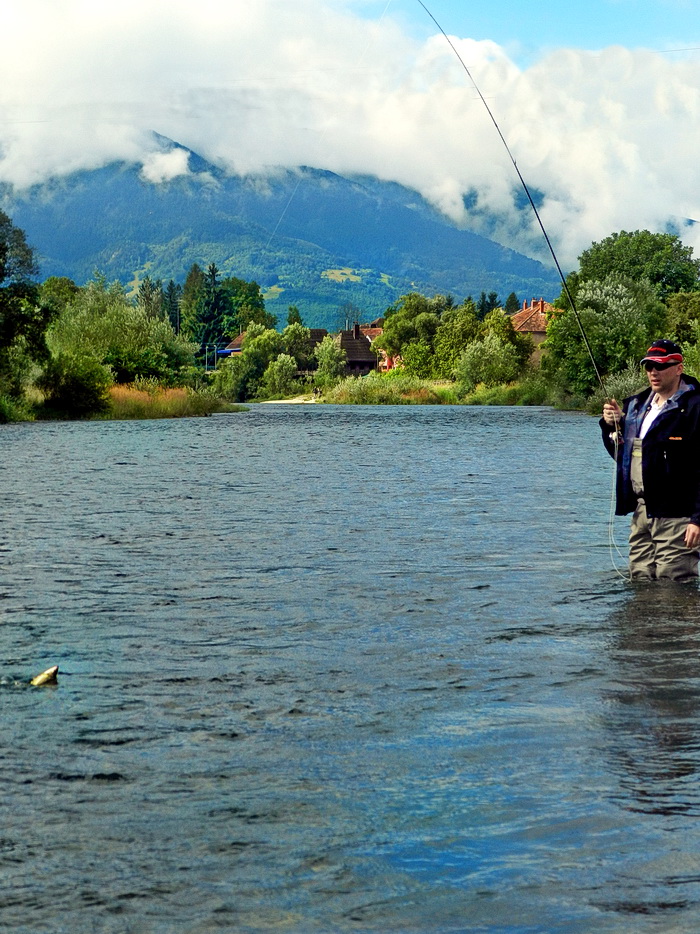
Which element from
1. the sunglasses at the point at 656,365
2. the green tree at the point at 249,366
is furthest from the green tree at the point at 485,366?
the sunglasses at the point at 656,365

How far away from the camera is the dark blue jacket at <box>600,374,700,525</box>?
10312 millimetres

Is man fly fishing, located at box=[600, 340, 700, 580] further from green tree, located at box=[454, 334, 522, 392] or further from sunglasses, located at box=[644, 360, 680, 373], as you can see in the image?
green tree, located at box=[454, 334, 522, 392]

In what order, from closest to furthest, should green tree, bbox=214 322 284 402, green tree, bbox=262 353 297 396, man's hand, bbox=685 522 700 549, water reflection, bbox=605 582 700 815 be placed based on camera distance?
water reflection, bbox=605 582 700 815, man's hand, bbox=685 522 700 549, green tree, bbox=214 322 284 402, green tree, bbox=262 353 297 396

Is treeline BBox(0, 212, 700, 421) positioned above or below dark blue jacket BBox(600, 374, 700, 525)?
above

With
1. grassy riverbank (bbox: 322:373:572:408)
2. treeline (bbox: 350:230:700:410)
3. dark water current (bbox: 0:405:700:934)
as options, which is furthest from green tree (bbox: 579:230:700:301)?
dark water current (bbox: 0:405:700:934)

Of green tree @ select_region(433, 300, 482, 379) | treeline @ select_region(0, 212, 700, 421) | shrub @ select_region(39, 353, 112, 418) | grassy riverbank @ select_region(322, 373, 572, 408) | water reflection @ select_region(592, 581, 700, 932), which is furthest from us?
green tree @ select_region(433, 300, 482, 379)

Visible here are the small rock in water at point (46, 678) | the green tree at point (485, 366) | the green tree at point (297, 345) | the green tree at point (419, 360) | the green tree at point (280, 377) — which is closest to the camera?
the small rock in water at point (46, 678)

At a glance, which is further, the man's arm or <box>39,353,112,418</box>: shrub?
<box>39,353,112,418</box>: shrub

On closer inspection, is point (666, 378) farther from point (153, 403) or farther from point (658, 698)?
point (153, 403)

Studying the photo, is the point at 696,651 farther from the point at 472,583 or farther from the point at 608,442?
the point at 472,583

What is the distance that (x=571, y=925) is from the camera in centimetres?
452

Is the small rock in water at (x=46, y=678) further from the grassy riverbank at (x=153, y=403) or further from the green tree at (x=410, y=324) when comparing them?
the green tree at (x=410, y=324)

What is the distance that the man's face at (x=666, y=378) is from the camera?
→ 1020 centimetres

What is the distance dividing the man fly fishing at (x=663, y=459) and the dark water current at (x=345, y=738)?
508 millimetres
